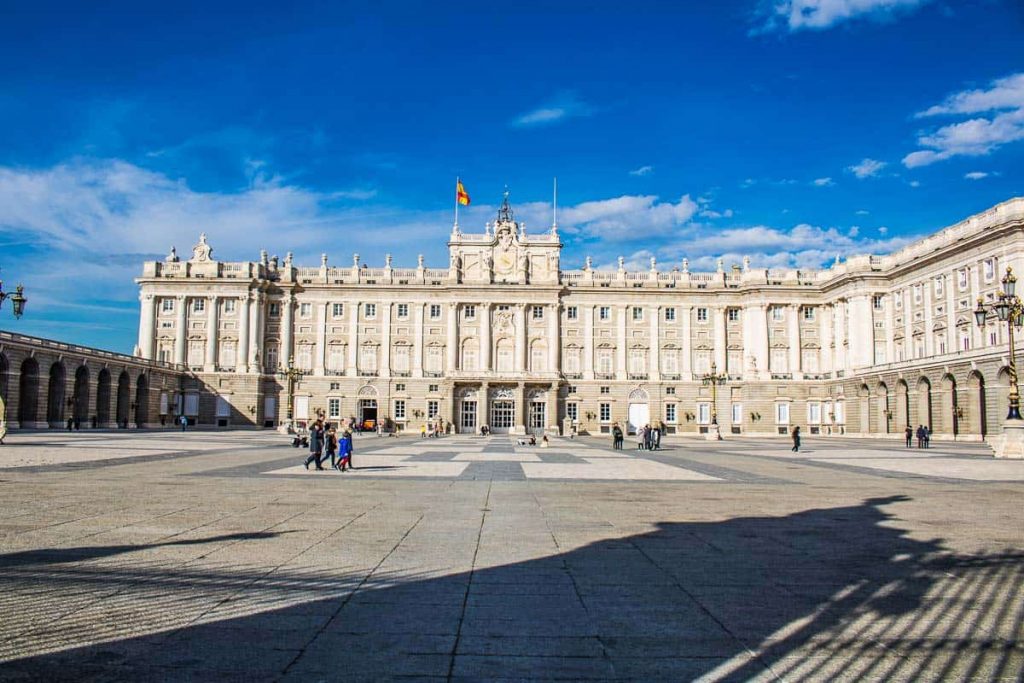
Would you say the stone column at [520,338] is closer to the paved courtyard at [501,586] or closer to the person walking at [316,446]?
the person walking at [316,446]

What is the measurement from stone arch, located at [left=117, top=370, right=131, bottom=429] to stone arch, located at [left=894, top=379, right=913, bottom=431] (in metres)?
64.7

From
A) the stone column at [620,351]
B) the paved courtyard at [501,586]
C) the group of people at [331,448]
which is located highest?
the stone column at [620,351]

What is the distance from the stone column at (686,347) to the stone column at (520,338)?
53.5 feet

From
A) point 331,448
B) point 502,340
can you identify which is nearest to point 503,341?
point 502,340

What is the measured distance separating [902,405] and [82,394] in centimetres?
6553

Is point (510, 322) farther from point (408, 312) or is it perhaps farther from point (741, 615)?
point (741, 615)

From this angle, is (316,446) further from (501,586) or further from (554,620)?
(554,620)

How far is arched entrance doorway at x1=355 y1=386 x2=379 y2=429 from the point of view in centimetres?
8206

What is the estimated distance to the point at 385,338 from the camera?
272ft

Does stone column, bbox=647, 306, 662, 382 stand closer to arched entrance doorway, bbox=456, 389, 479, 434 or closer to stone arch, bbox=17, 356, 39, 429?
arched entrance doorway, bbox=456, 389, 479, 434

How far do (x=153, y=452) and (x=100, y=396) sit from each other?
135 feet

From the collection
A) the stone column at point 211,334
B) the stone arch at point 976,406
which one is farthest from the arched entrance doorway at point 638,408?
the stone column at point 211,334

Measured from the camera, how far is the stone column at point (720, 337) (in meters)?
82.8

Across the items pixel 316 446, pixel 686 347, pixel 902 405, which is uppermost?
pixel 686 347
